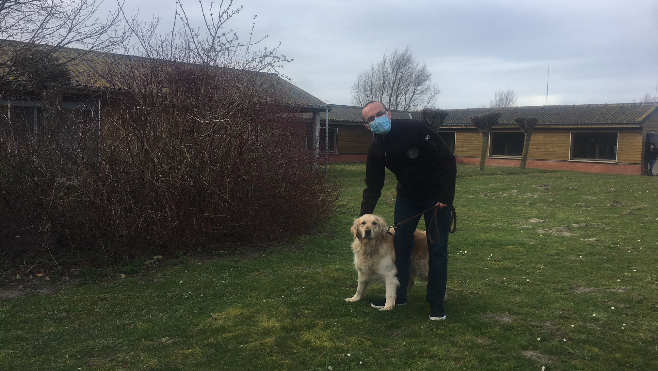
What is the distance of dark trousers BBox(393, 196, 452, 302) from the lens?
4469 mm

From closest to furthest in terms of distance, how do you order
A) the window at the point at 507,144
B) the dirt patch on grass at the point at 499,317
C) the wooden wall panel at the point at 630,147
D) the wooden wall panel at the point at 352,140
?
the dirt patch on grass at the point at 499,317
the wooden wall panel at the point at 630,147
the window at the point at 507,144
the wooden wall panel at the point at 352,140

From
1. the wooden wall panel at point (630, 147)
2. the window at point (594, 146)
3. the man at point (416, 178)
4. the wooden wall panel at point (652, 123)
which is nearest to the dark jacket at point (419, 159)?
the man at point (416, 178)

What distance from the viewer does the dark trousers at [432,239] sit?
447cm

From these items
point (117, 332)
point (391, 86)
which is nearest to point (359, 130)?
point (391, 86)

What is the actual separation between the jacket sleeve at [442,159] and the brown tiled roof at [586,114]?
25142 millimetres

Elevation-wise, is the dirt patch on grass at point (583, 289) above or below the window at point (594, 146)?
below

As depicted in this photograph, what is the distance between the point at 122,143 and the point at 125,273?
1.77m

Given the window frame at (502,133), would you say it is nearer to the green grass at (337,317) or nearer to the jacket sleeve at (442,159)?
the green grass at (337,317)

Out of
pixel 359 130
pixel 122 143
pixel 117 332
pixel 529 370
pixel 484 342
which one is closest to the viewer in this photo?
pixel 529 370

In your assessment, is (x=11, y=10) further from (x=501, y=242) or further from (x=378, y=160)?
(x=501, y=242)

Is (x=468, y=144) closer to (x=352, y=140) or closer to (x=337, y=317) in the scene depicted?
(x=352, y=140)

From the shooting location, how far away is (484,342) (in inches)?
155

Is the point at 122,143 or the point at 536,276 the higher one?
the point at 122,143

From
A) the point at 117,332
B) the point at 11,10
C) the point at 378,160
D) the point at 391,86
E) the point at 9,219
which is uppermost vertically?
the point at 391,86
